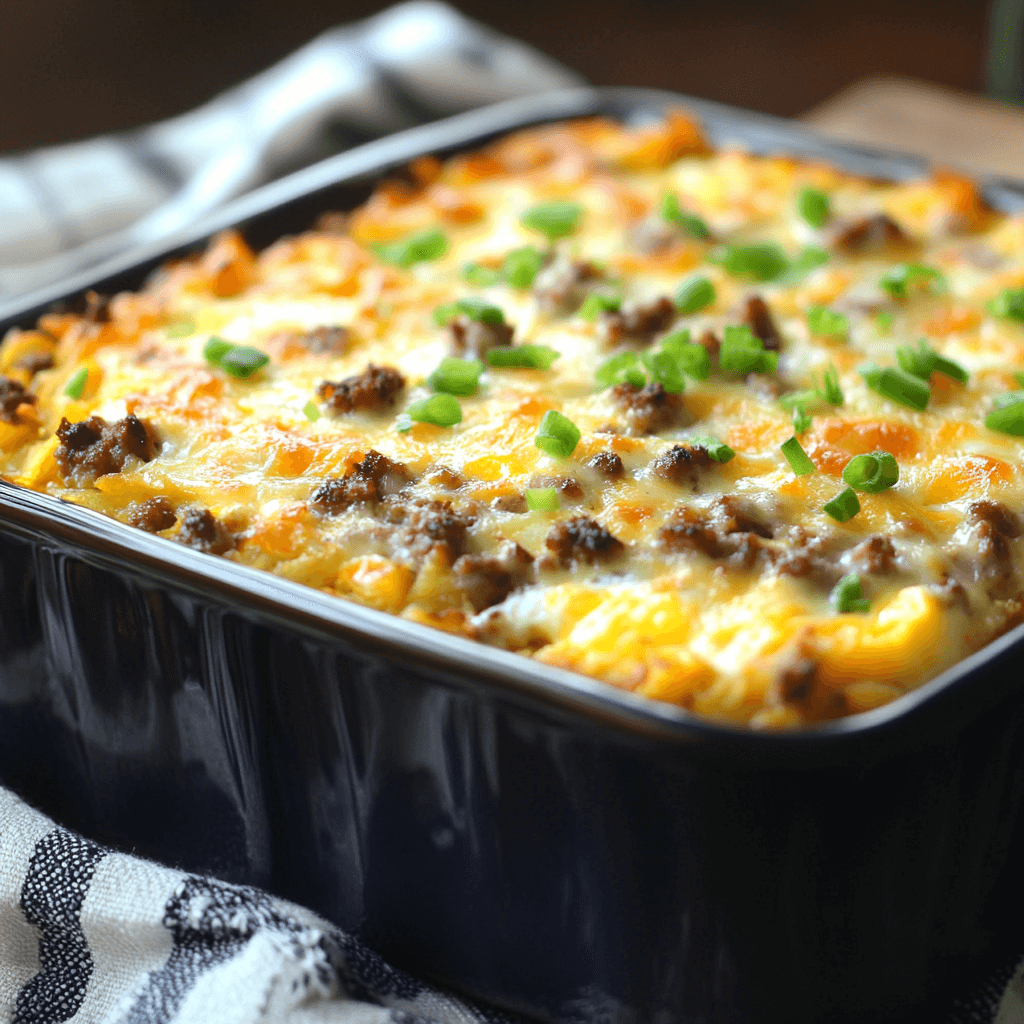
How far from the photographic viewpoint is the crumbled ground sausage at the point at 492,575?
66.8 inches

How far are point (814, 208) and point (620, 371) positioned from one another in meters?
0.82

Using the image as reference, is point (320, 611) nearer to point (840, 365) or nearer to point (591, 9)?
point (840, 365)

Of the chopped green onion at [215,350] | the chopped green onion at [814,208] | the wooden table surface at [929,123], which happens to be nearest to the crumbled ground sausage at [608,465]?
the chopped green onion at [215,350]

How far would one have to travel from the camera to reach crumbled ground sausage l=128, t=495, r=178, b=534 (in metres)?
1.84

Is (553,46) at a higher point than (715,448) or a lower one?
lower

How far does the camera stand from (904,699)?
53.7 inches

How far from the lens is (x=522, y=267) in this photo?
2518 mm

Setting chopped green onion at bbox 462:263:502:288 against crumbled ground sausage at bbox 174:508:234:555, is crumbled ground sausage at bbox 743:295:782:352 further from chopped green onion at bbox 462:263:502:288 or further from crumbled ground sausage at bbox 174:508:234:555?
crumbled ground sausage at bbox 174:508:234:555

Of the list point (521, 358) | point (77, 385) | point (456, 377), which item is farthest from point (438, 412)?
point (77, 385)

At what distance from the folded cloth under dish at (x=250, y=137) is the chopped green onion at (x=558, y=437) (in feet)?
5.34

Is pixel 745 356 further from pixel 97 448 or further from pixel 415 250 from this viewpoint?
pixel 97 448

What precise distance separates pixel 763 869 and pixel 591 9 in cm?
612

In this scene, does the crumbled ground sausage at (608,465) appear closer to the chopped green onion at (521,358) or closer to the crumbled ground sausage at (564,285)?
the chopped green onion at (521,358)

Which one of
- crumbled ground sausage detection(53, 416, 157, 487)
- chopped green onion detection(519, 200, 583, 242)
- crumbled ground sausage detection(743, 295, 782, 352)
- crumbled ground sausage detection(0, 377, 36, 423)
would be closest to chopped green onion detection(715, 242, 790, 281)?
crumbled ground sausage detection(743, 295, 782, 352)
